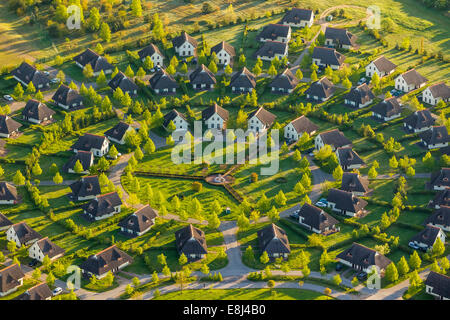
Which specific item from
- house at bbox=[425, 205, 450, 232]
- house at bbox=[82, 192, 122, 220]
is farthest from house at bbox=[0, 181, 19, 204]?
house at bbox=[425, 205, 450, 232]

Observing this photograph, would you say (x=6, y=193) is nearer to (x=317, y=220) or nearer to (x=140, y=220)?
(x=140, y=220)

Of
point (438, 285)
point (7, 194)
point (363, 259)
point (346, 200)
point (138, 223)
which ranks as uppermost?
point (7, 194)

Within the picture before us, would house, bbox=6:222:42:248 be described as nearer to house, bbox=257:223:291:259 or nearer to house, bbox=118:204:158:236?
house, bbox=118:204:158:236

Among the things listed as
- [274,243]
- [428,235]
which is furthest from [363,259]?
[274,243]

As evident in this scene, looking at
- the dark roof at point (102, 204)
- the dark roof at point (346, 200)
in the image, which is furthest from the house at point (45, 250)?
the dark roof at point (346, 200)
